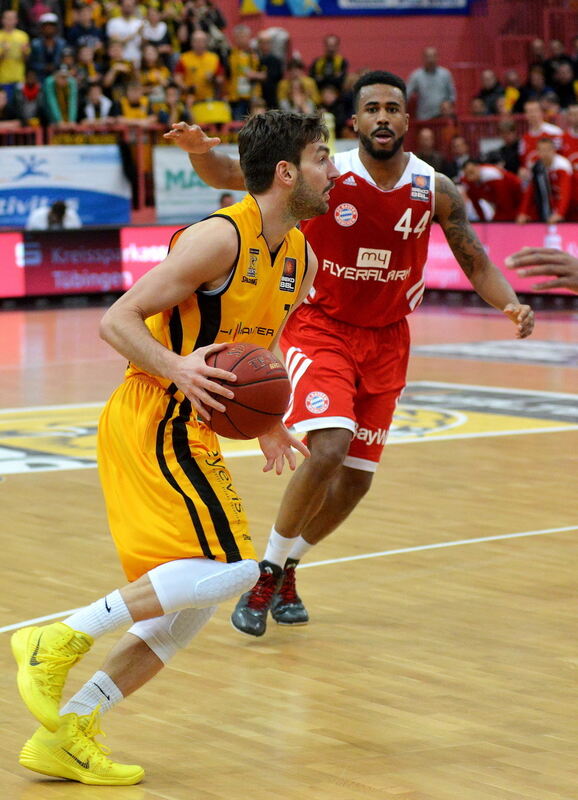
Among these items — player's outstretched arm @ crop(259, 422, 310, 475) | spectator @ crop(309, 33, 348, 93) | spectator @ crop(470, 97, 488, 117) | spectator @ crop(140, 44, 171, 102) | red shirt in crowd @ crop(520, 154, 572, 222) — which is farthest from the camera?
spectator @ crop(470, 97, 488, 117)

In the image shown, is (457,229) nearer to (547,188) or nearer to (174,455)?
(174,455)

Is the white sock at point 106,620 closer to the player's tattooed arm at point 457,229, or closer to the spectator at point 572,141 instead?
the player's tattooed arm at point 457,229

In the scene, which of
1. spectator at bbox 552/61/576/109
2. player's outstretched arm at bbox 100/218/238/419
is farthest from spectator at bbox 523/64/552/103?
player's outstretched arm at bbox 100/218/238/419

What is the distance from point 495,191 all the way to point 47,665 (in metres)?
17.9

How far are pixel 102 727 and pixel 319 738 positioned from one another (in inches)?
27.4

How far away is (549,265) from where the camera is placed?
15.1ft

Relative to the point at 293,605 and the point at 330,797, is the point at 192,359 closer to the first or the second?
the point at 330,797

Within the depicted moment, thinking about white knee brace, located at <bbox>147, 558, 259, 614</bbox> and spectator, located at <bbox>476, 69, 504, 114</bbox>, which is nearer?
white knee brace, located at <bbox>147, 558, 259, 614</bbox>

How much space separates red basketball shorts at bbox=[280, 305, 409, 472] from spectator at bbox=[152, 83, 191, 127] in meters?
16.0

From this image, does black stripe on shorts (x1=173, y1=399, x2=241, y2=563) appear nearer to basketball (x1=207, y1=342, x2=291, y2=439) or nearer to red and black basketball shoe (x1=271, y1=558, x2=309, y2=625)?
basketball (x1=207, y1=342, x2=291, y2=439)

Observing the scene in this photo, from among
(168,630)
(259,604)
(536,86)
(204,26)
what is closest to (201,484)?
(168,630)

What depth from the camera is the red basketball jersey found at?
20.0ft

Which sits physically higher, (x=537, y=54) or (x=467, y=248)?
(x=467, y=248)

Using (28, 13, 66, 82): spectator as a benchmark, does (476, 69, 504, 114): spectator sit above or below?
below
